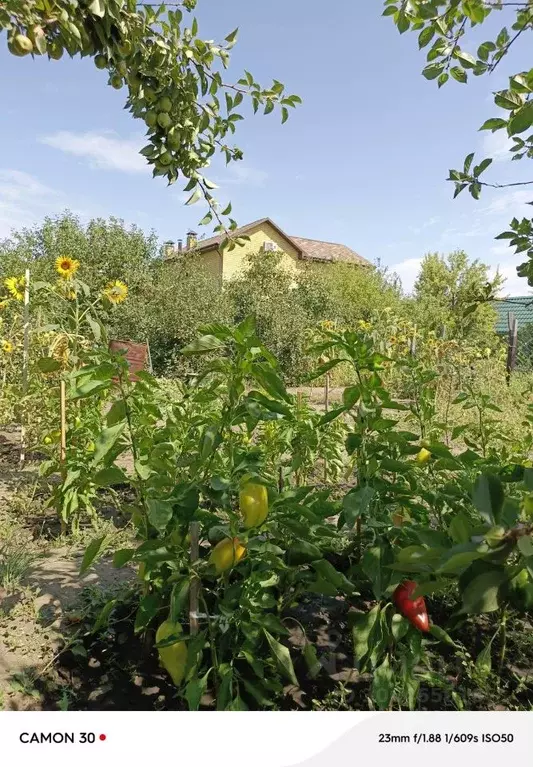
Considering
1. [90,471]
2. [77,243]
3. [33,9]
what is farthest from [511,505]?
[77,243]

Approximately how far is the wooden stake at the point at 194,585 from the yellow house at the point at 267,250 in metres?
12.9

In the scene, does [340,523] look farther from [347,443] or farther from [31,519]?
[31,519]

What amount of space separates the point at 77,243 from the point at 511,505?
13.7 m

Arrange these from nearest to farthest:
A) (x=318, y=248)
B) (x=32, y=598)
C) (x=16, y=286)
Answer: (x=32, y=598), (x=16, y=286), (x=318, y=248)

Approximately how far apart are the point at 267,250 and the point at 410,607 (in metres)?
14.6

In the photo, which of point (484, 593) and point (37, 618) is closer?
point (484, 593)

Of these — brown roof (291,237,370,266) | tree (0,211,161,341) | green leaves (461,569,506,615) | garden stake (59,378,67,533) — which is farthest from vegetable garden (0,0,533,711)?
brown roof (291,237,370,266)

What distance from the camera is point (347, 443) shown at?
4.29ft

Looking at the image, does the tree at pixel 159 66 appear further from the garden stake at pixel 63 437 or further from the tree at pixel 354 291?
the tree at pixel 354 291

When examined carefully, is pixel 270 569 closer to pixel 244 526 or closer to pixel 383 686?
pixel 244 526

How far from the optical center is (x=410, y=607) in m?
1.19

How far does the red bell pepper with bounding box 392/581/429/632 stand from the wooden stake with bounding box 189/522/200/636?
0.44 m

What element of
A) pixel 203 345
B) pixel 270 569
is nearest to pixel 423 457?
pixel 270 569

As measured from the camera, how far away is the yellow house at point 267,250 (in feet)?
52.9
